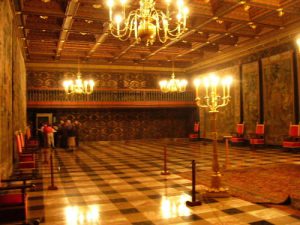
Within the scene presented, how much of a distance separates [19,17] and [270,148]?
11.1 meters

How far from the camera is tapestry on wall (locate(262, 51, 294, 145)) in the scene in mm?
12633

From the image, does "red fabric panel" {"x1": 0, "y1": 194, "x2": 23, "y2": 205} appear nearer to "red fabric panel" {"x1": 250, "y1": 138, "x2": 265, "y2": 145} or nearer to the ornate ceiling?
the ornate ceiling

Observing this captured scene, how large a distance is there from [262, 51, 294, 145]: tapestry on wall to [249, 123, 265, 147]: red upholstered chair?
0.84 ft

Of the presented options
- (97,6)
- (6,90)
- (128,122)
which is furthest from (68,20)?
(128,122)

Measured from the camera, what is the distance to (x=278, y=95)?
1318 cm

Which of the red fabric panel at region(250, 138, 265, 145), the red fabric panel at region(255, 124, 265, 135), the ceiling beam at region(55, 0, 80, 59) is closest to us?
the ceiling beam at region(55, 0, 80, 59)

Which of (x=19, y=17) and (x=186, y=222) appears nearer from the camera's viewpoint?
(x=186, y=222)

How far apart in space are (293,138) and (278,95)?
2107 millimetres

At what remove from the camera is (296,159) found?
10289 millimetres

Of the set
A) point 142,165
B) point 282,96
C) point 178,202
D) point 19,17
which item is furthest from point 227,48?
point 178,202

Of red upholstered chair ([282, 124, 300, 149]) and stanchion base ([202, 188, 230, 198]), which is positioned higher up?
red upholstered chair ([282, 124, 300, 149])

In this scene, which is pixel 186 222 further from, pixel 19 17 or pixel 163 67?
pixel 163 67

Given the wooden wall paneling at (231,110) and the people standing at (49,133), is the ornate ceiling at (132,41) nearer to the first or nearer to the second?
the wooden wall paneling at (231,110)

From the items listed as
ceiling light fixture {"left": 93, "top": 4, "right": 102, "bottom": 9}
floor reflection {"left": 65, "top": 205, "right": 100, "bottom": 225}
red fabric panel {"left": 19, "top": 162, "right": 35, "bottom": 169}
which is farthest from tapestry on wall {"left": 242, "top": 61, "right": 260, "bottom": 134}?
floor reflection {"left": 65, "top": 205, "right": 100, "bottom": 225}
